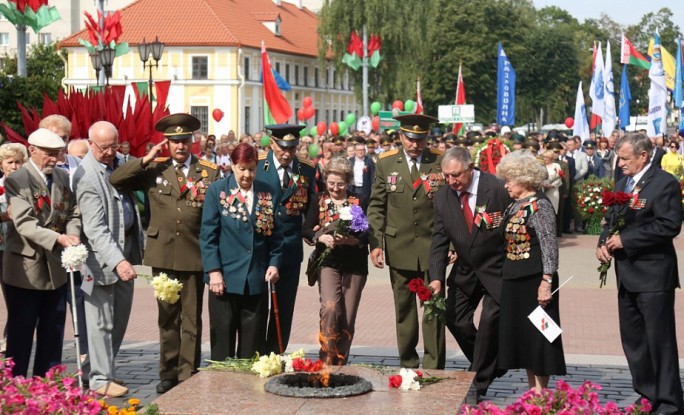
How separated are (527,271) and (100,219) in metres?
3.12

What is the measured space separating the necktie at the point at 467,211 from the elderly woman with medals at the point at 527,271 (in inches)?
18.9

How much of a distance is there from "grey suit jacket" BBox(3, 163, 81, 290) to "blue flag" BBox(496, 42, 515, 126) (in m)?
29.7

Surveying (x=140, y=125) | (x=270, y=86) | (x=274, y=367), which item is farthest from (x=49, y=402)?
(x=270, y=86)

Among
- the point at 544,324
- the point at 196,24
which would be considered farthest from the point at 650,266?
the point at 196,24

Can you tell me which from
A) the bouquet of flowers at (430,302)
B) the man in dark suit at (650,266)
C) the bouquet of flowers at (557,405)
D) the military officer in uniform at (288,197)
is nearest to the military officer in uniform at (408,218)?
the military officer in uniform at (288,197)

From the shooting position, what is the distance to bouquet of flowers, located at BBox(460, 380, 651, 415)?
5.60 metres

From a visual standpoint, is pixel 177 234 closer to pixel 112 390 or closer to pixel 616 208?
pixel 112 390

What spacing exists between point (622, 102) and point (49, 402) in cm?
3542

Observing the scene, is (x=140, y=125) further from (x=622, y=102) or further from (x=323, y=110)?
(x=323, y=110)

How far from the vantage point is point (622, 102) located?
3922cm

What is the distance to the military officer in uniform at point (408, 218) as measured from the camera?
9.81m

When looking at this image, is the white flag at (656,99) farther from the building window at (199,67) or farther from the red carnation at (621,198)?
the building window at (199,67)

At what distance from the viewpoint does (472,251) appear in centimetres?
881

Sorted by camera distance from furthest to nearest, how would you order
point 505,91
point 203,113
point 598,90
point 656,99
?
point 203,113, point 505,91, point 598,90, point 656,99
